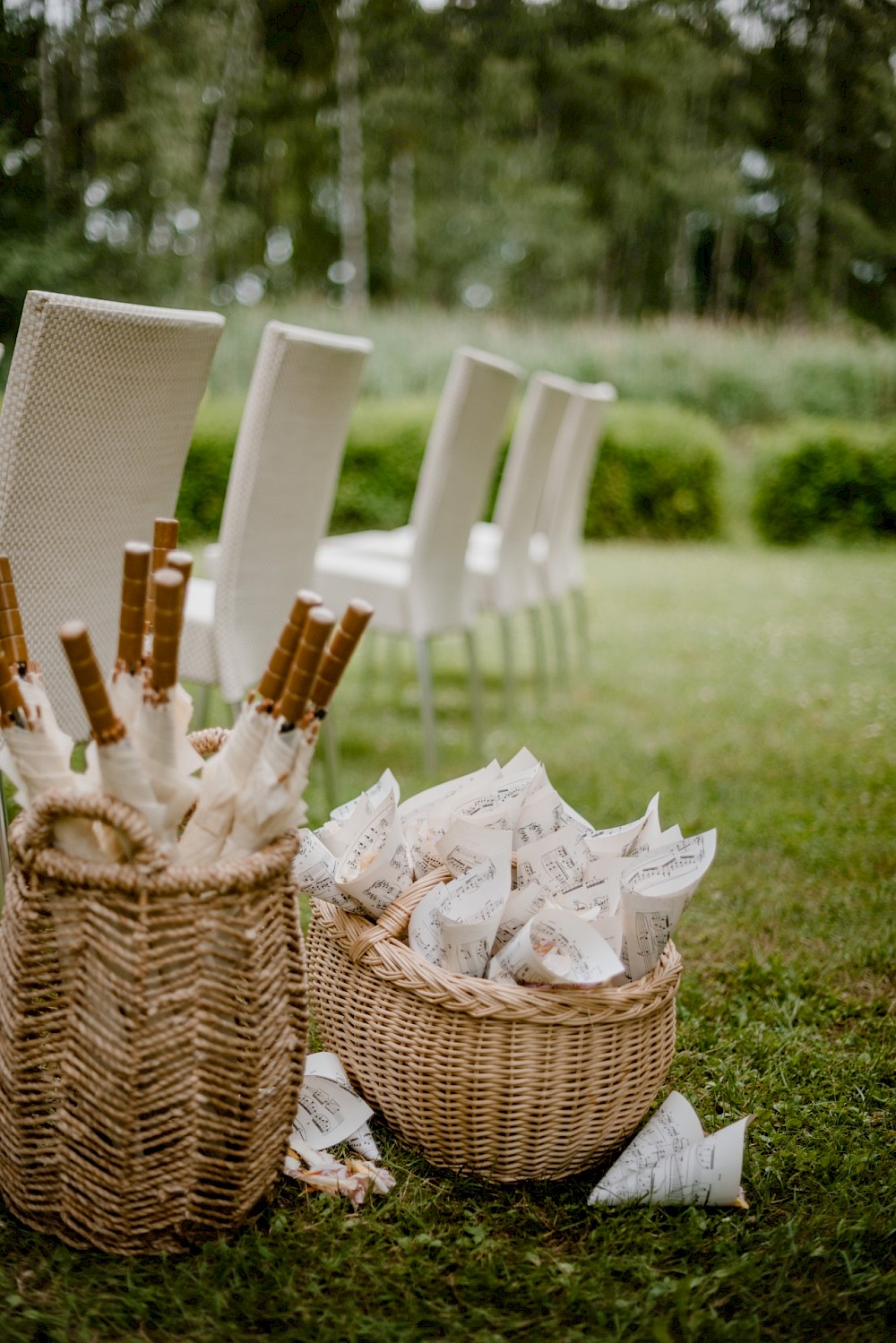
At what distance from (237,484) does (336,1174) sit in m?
1.39

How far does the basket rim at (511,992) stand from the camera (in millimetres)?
1396

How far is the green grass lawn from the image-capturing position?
1.24m

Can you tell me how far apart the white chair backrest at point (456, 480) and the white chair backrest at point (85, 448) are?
1.08 meters

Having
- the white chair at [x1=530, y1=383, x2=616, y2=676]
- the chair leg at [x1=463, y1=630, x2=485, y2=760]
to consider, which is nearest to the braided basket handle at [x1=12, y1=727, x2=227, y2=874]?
the chair leg at [x1=463, y1=630, x2=485, y2=760]

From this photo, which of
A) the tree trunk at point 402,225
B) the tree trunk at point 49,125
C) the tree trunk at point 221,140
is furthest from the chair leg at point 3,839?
the tree trunk at point 402,225

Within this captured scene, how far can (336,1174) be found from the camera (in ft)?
4.78

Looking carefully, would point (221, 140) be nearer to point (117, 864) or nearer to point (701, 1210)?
point (117, 864)

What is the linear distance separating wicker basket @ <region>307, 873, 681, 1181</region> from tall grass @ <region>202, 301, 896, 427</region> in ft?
31.1

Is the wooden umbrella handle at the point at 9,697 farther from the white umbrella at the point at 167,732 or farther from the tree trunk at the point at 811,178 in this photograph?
the tree trunk at the point at 811,178

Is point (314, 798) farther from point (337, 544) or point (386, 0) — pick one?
point (386, 0)

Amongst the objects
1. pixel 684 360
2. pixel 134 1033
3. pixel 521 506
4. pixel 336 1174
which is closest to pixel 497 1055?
pixel 336 1174

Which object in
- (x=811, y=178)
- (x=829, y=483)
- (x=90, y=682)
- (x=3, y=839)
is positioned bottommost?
(x=3, y=839)

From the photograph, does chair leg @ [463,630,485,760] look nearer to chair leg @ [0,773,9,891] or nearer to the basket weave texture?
chair leg @ [0,773,9,891]

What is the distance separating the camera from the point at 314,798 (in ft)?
9.99
